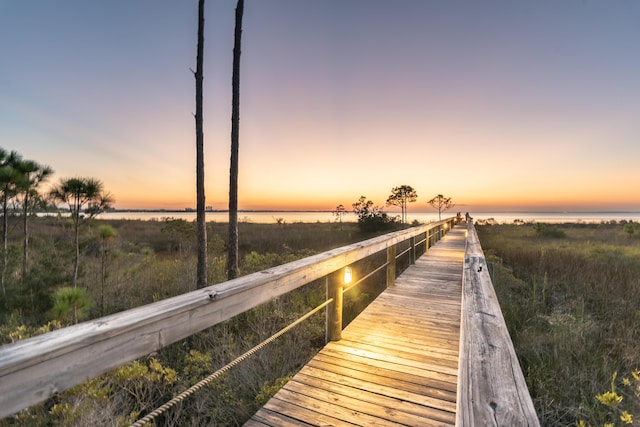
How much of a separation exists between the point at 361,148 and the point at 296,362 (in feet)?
56.3

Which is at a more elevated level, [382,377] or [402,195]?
[402,195]

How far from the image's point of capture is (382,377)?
8.55 ft

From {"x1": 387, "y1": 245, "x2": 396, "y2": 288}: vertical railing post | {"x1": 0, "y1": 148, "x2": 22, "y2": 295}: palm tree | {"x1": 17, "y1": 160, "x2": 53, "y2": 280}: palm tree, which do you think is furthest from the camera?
{"x1": 17, "y1": 160, "x2": 53, "y2": 280}: palm tree

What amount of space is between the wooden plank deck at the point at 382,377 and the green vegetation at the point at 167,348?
50 centimetres

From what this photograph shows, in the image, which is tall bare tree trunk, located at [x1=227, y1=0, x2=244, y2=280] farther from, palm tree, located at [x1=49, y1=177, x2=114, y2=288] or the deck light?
the deck light

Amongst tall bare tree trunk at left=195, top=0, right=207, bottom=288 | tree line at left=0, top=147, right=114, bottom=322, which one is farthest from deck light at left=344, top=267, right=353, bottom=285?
tree line at left=0, top=147, right=114, bottom=322

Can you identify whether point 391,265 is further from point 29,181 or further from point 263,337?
point 29,181

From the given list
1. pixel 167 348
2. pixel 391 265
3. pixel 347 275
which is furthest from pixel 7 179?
Answer: pixel 391 265

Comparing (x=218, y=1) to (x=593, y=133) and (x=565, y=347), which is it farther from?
(x=593, y=133)

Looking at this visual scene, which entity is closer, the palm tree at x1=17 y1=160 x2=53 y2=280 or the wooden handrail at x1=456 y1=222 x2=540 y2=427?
the wooden handrail at x1=456 y1=222 x2=540 y2=427

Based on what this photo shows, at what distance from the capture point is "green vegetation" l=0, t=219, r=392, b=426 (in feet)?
9.24

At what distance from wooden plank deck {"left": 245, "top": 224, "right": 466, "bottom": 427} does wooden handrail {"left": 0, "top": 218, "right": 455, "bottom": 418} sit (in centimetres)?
118

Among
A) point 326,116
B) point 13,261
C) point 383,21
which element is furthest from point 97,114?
point 383,21

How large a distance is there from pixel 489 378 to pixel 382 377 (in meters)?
2.02
